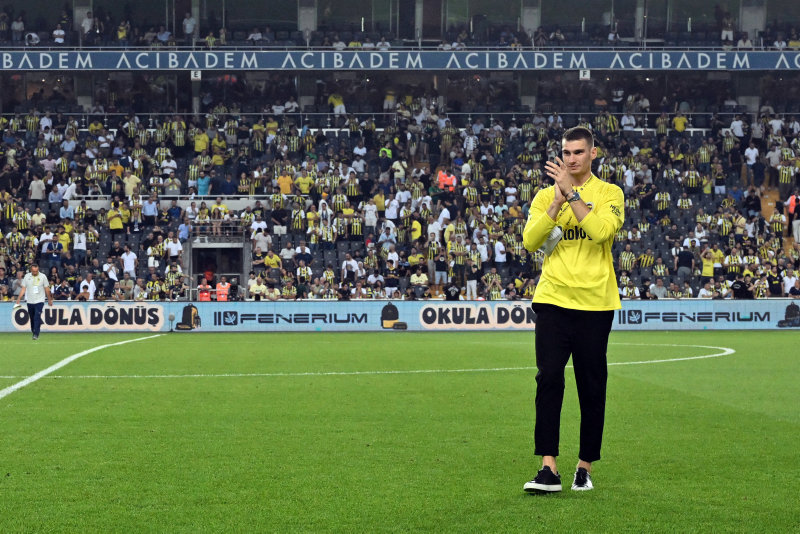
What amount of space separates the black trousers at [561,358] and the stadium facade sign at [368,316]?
23.0 metres

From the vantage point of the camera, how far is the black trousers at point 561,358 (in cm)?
657

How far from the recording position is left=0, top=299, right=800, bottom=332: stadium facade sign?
29.7m

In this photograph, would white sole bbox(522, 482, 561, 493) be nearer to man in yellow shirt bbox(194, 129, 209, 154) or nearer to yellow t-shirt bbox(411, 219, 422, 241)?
yellow t-shirt bbox(411, 219, 422, 241)

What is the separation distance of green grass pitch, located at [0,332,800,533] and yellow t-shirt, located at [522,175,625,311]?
112 centimetres

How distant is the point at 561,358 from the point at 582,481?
2.39ft

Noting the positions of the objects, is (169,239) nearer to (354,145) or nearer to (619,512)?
(354,145)

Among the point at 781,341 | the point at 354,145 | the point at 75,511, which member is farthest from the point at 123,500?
the point at 354,145

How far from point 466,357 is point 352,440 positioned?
10.1m

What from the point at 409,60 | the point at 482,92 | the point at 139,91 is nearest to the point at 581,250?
the point at 409,60

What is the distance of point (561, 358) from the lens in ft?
21.5

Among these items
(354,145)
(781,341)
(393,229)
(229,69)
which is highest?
(229,69)

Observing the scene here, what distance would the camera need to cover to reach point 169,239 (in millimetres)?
34219

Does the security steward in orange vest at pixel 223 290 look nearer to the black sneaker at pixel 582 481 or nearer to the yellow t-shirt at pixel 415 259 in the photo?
the yellow t-shirt at pixel 415 259

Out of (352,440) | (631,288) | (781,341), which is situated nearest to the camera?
(352,440)
